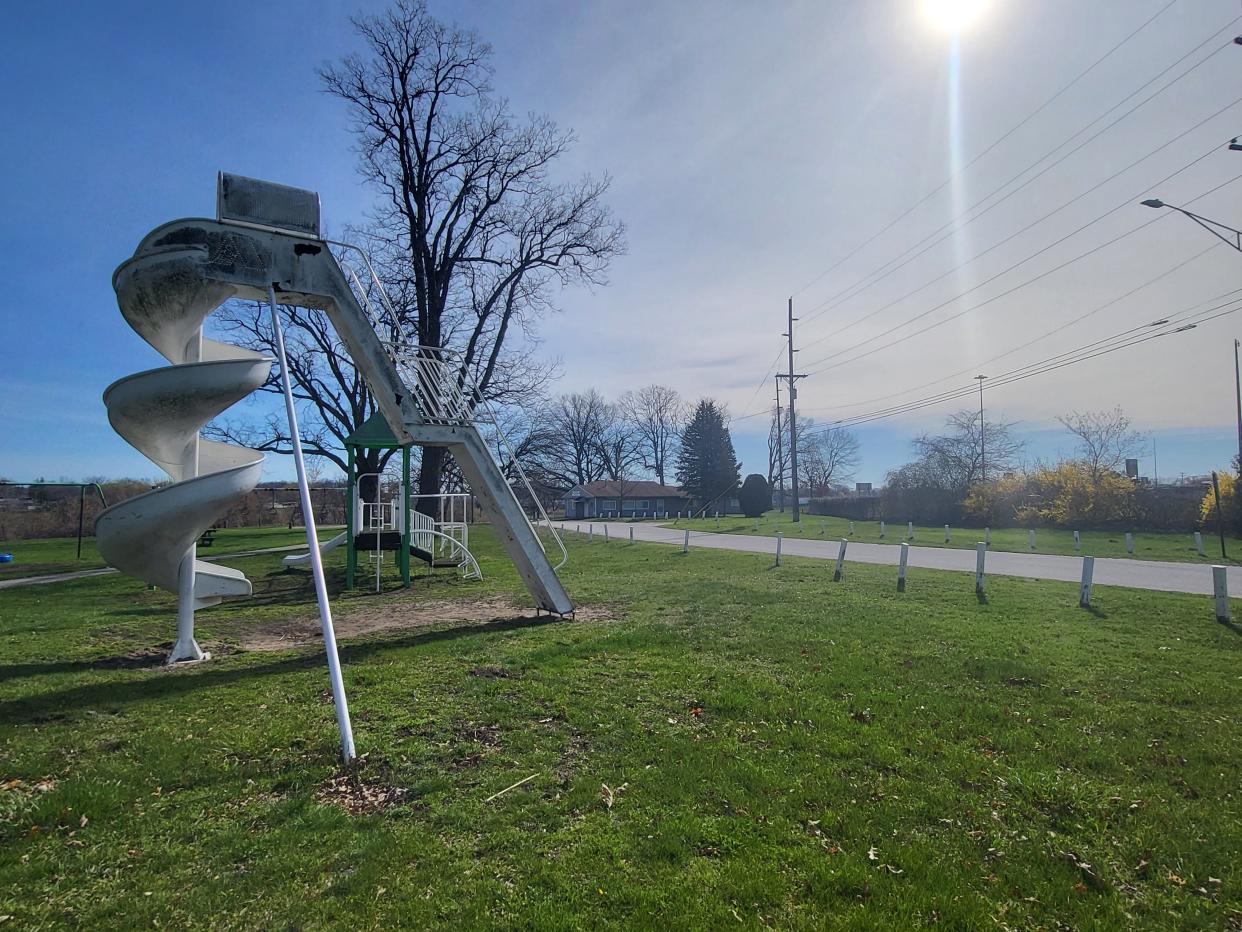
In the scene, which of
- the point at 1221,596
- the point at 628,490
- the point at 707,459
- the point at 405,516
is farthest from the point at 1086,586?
the point at 628,490

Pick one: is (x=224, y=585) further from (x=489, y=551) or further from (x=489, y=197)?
(x=489, y=197)

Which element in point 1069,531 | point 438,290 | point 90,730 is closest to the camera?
point 90,730

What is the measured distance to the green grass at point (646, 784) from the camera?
328cm

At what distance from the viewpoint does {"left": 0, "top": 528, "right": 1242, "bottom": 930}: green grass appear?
3277 millimetres

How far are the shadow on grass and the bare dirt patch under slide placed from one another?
31.9 inches

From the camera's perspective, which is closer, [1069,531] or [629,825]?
[629,825]

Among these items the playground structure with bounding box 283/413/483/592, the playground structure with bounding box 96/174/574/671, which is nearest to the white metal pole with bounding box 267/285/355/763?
the playground structure with bounding box 96/174/574/671

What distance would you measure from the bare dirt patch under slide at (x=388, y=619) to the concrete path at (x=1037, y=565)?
11351mm

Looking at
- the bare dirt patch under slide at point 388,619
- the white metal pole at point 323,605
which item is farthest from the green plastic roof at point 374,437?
the white metal pole at point 323,605

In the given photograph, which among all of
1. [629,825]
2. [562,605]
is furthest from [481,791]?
[562,605]

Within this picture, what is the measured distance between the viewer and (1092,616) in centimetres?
1026

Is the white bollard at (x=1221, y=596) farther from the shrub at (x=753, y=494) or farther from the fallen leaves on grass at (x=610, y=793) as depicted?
the shrub at (x=753, y=494)

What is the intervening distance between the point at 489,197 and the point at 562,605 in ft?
65.8

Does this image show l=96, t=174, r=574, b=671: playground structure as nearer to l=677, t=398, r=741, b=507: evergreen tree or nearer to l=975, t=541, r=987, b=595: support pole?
l=975, t=541, r=987, b=595: support pole
